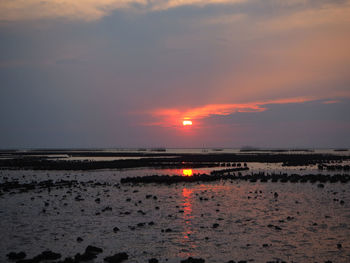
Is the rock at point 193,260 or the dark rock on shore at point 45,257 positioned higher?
the rock at point 193,260

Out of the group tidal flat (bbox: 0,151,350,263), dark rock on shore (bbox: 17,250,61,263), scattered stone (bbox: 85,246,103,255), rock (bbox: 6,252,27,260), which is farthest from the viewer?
tidal flat (bbox: 0,151,350,263)

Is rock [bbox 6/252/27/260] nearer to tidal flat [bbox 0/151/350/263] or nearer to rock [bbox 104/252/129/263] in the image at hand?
tidal flat [bbox 0/151/350/263]

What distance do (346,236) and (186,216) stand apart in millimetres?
9846

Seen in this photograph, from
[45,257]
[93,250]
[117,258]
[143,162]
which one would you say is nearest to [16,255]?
[45,257]

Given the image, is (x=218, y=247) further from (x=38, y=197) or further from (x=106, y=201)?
(x=38, y=197)

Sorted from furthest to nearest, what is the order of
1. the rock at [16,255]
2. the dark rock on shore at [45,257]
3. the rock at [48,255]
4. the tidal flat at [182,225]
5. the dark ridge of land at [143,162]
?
the dark ridge of land at [143,162], the tidal flat at [182,225], the rock at [16,255], the rock at [48,255], the dark rock on shore at [45,257]

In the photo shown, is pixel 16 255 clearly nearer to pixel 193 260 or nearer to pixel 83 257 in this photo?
pixel 83 257

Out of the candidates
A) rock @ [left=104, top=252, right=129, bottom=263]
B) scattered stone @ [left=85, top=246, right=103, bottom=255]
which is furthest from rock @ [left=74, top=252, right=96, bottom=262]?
rock @ [left=104, top=252, right=129, bottom=263]

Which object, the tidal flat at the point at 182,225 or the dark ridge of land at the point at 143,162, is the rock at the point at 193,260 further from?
the dark ridge of land at the point at 143,162

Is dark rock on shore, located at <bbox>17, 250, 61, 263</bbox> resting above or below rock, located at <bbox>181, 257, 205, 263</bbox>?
below

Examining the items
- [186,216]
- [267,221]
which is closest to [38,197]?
[186,216]

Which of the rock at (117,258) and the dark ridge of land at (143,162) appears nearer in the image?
the rock at (117,258)

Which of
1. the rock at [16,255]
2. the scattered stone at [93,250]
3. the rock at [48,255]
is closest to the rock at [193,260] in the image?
the scattered stone at [93,250]

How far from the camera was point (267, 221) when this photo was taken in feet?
69.0
